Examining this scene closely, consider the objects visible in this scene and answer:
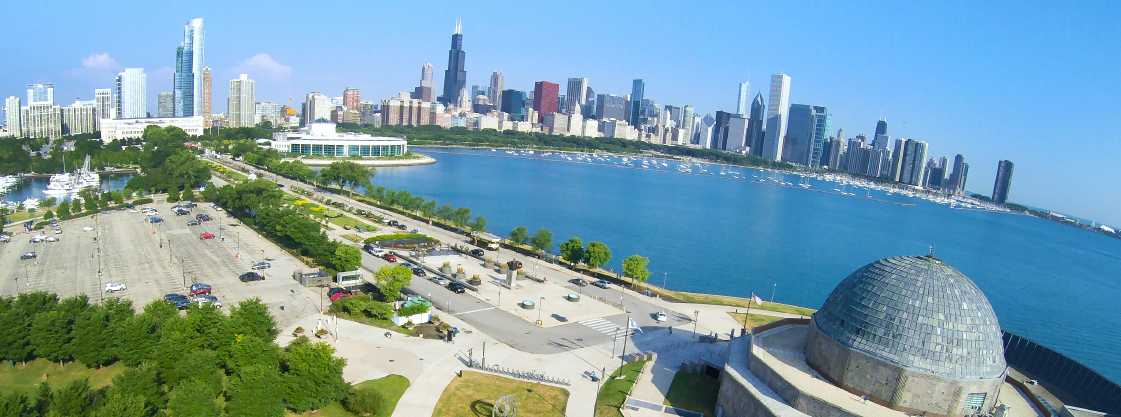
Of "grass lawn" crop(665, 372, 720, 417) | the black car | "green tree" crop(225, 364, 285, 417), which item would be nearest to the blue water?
the black car

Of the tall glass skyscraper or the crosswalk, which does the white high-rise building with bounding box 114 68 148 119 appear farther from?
the crosswalk

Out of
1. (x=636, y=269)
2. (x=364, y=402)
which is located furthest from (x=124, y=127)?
(x=364, y=402)

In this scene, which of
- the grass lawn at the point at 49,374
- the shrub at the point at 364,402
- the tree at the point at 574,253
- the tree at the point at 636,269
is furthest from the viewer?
the tree at the point at 574,253

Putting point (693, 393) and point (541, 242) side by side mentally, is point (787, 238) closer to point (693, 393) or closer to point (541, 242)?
point (541, 242)

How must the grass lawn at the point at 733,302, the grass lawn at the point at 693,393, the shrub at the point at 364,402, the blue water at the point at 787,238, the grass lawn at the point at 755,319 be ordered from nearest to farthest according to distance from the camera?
the shrub at the point at 364,402 < the grass lawn at the point at 693,393 < the grass lawn at the point at 755,319 < the grass lawn at the point at 733,302 < the blue water at the point at 787,238

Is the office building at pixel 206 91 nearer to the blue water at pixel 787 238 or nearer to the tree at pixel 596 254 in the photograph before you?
the blue water at pixel 787 238

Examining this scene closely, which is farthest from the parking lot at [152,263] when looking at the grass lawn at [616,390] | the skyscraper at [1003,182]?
the skyscraper at [1003,182]

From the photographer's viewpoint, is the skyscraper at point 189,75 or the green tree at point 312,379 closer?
the green tree at point 312,379

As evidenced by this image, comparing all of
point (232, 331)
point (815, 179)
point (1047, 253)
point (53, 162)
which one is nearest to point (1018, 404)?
point (232, 331)
